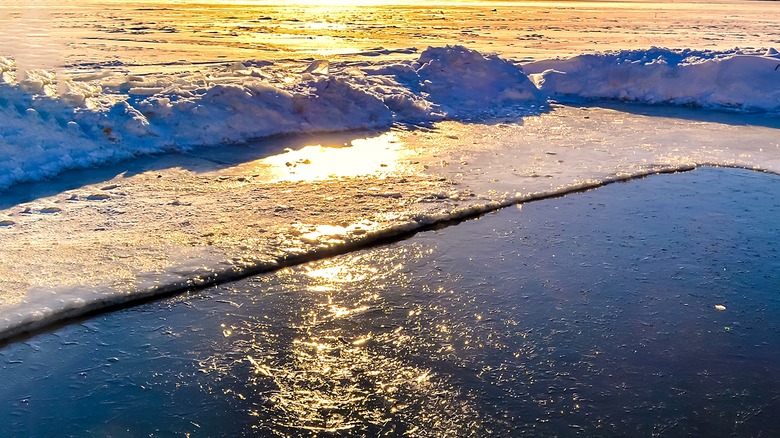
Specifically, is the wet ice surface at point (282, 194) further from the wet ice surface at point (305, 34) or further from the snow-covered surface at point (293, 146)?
the wet ice surface at point (305, 34)

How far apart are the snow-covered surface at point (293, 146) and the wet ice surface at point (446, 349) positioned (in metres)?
0.52

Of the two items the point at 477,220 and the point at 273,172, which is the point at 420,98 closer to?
the point at 273,172

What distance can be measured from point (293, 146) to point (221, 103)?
4.13ft

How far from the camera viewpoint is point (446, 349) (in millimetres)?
4004

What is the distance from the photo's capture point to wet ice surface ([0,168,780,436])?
3.40 meters

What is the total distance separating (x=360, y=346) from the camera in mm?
3996

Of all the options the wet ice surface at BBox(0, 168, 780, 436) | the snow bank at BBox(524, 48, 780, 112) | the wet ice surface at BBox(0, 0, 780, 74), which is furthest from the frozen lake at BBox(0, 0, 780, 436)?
the wet ice surface at BBox(0, 0, 780, 74)

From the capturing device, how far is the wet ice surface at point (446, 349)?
340 centimetres

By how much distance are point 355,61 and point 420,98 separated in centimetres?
322

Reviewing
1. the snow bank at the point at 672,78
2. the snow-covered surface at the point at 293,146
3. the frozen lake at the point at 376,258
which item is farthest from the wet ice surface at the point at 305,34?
the frozen lake at the point at 376,258

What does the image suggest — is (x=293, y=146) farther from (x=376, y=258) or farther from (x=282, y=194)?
(x=376, y=258)

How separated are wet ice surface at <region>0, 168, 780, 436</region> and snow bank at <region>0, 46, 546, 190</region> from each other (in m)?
3.44

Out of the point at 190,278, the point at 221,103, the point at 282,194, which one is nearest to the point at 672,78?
the point at 221,103

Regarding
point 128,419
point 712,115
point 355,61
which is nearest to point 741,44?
point 712,115
